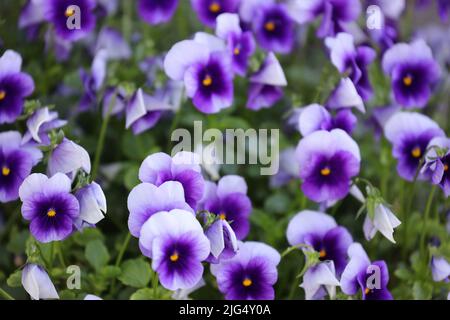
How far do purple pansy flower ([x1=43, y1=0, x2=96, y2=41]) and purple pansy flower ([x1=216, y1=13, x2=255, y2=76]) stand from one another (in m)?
0.25

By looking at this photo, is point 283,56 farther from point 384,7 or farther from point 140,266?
point 140,266

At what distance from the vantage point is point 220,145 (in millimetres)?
1464

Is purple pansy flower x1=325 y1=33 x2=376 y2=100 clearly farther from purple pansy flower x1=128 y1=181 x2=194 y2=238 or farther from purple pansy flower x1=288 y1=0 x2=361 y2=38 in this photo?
purple pansy flower x1=128 y1=181 x2=194 y2=238

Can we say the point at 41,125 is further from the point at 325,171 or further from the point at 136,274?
the point at 325,171

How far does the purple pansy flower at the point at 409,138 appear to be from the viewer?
1333 millimetres

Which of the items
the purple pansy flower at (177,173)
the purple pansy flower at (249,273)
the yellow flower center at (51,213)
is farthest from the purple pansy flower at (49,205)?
the purple pansy flower at (249,273)

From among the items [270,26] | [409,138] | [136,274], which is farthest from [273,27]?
[136,274]

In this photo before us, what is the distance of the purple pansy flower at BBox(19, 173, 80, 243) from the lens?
1.10 meters

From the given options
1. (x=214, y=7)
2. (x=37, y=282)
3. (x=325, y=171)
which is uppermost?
(x=214, y=7)

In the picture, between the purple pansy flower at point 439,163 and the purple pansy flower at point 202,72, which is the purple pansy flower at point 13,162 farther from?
the purple pansy flower at point 439,163

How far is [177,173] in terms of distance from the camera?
44.5 inches

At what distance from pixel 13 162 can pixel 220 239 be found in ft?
1.28

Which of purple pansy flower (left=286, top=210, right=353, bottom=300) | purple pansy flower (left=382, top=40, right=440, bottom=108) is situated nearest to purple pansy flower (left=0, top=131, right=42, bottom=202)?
purple pansy flower (left=286, top=210, right=353, bottom=300)
